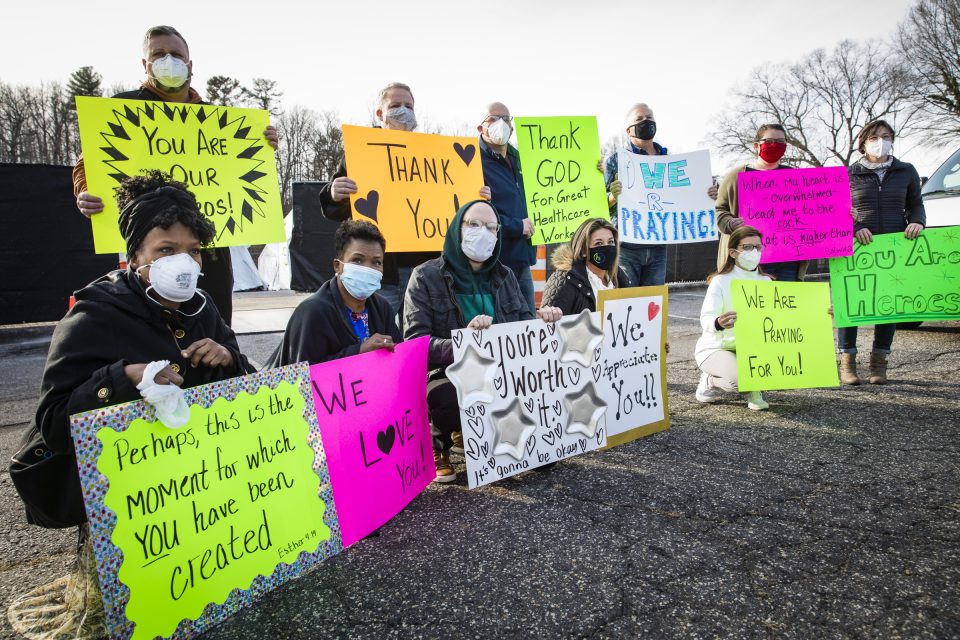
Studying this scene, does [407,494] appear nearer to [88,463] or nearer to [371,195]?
[88,463]

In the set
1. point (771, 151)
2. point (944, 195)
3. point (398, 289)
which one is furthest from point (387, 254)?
point (944, 195)

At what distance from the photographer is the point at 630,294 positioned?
354 centimetres

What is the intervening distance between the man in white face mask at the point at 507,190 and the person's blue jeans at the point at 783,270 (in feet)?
6.54

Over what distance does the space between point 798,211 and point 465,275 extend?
117 inches

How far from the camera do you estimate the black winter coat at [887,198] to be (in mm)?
4520

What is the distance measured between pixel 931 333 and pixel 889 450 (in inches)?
192

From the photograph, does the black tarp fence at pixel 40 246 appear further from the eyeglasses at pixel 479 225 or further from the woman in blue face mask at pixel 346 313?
the eyeglasses at pixel 479 225

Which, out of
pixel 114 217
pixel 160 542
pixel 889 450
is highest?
pixel 114 217

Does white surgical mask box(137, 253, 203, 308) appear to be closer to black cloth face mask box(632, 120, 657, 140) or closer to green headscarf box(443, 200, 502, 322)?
green headscarf box(443, 200, 502, 322)

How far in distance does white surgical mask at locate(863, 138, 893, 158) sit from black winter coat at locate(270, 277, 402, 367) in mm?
4282

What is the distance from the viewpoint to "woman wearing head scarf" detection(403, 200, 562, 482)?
2953 millimetres

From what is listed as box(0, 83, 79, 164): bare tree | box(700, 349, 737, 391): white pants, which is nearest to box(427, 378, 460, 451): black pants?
box(700, 349, 737, 391): white pants

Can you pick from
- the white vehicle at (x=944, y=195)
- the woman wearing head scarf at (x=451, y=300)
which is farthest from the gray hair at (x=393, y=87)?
the white vehicle at (x=944, y=195)

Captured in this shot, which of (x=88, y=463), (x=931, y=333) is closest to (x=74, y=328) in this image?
(x=88, y=463)
